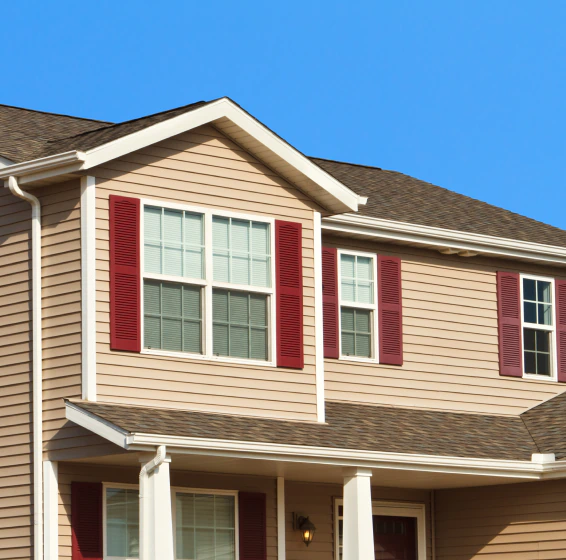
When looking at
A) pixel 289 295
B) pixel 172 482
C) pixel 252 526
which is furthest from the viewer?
pixel 252 526

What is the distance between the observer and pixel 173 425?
14.1 metres

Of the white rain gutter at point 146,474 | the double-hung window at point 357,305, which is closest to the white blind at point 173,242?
the white rain gutter at point 146,474

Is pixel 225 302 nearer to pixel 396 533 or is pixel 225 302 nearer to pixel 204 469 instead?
pixel 204 469

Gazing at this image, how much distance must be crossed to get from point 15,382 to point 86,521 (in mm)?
1736

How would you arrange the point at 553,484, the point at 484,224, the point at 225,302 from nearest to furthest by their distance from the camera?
the point at 225,302 → the point at 553,484 → the point at 484,224

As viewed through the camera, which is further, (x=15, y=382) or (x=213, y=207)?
(x=213, y=207)

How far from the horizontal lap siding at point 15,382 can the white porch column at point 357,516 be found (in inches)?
137

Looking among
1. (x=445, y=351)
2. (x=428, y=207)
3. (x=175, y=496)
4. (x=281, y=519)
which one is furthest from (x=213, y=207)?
(x=428, y=207)

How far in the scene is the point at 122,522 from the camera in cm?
1513

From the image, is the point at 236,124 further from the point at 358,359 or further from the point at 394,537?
the point at 394,537

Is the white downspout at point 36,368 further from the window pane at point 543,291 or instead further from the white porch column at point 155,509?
the window pane at point 543,291

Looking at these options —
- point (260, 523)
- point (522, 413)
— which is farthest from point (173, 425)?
point (522, 413)

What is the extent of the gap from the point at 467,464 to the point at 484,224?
16.3ft

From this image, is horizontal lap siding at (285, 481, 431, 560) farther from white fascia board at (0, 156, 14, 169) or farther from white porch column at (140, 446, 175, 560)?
white fascia board at (0, 156, 14, 169)
